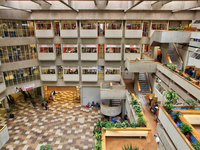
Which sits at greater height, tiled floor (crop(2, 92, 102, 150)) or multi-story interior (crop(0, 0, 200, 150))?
multi-story interior (crop(0, 0, 200, 150))

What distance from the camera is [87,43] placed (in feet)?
67.1

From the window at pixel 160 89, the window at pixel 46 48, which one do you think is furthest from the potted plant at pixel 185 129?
the window at pixel 46 48

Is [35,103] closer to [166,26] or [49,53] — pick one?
[49,53]

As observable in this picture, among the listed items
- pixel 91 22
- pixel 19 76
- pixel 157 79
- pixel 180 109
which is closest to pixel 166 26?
pixel 157 79

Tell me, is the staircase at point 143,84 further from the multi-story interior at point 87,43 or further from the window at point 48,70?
the window at point 48,70

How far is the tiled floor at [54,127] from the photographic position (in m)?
15.2

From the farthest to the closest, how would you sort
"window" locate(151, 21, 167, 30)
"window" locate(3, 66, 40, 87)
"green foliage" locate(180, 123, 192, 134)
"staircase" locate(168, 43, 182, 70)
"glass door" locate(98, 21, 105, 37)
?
"glass door" locate(98, 21, 105, 37) → "window" locate(151, 21, 167, 30) → "window" locate(3, 66, 40, 87) → "staircase" locate(168, 43, 182, 70) → "green foliage" locate(180, 123, 192, 134)

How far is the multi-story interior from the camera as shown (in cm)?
1792

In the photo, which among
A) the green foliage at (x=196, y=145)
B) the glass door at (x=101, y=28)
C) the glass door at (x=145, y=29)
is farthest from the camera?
the glass door at (x=145, y=29)

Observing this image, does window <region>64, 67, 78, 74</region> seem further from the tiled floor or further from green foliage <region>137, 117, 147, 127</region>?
green foliage <region>137, 117, 147, 127</region>

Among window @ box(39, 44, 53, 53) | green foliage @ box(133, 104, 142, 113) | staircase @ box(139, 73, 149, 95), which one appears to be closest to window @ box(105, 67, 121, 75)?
staircase @ box(139, 73, 149, 95)

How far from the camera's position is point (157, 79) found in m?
16.3

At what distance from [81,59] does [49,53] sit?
445 centimetres

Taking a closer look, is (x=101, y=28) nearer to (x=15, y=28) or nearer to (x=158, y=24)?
(x=158, y=24)
